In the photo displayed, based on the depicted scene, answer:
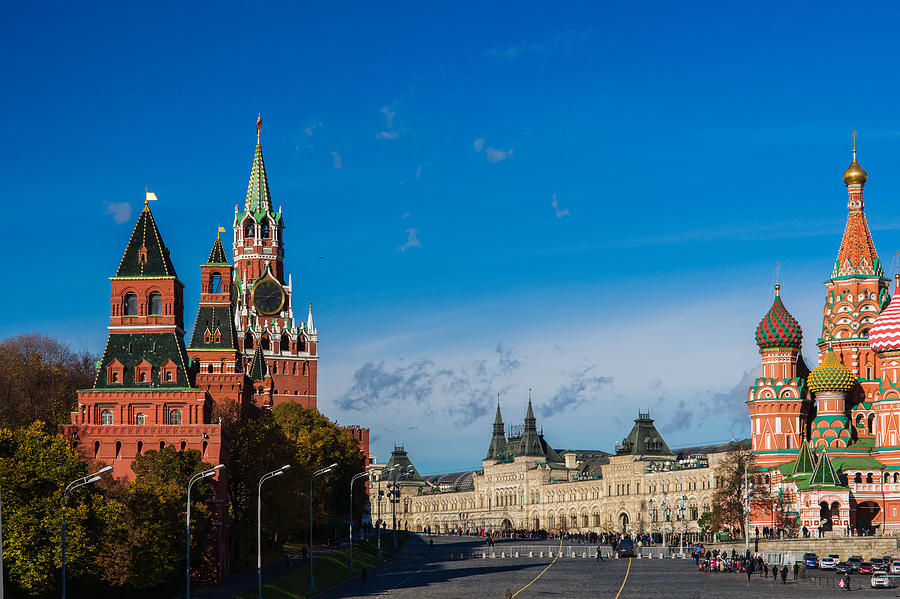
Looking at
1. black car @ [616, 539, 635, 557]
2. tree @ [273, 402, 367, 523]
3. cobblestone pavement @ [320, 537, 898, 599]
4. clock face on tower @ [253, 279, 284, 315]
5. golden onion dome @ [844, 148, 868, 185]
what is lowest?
black car @ [616, 539, 635, 557]

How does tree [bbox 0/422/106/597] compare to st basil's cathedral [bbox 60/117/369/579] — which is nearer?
tree [bbox 0/422/106/597]

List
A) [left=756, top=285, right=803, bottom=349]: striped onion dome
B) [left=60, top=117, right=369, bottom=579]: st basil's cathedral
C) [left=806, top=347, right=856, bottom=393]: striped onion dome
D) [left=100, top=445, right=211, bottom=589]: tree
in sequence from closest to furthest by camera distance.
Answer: [left=100, top=445, right=211, bottom=589]: tree < [left=60, top=117, right=369, bottom=579]: st basil's cathedral < [left=806, top=347, right=856, bottom=393]: striped onion dome < [left=756, top=285, right=803, bottom=349]: striped onion dome

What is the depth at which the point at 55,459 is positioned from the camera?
6712 centimetres

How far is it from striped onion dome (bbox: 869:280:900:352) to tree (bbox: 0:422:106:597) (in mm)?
111166

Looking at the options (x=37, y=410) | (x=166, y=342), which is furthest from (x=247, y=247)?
(x=166, y=342)

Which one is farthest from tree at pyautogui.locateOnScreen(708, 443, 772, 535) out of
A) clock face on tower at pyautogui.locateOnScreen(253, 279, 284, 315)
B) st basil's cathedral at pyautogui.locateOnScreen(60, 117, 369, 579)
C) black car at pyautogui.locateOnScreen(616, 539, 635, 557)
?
clock face on tower at pyautogui.locateOnScreen(253, 279, 284, 315)

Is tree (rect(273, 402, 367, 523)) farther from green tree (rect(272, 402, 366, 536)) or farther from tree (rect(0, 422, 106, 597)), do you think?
tree (rect(0, 422, 106, 597))

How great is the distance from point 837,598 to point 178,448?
4437 centimetres

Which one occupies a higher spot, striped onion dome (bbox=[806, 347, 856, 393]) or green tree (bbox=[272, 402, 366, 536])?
striped onion dome (bbox=[806, 347, 856, 393])

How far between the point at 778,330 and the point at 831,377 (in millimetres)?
10848

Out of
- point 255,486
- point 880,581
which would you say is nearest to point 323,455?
point 255,486

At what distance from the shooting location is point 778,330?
16462 centimetres

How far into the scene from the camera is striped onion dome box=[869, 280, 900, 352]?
15245 centimetres

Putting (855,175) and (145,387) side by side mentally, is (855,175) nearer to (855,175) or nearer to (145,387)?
(855,175)
